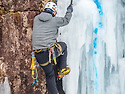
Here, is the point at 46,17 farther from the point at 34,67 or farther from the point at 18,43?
the point at 18,43

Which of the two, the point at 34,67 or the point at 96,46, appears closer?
the point at 34,67

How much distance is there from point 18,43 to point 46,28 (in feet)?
2.49

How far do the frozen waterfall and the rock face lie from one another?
0.45 metres

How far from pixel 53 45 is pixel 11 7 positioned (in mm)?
972

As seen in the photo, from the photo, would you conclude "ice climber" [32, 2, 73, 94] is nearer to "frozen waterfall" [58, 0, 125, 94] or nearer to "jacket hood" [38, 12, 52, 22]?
"jacket hood" [38, 12, 52, 22]

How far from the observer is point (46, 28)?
2.62m

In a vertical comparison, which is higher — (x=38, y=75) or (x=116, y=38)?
(x=116, y=38)

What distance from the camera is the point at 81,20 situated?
3076 mm

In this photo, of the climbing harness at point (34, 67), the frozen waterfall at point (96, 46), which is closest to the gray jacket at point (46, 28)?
the climbing harness at point (34, 67)

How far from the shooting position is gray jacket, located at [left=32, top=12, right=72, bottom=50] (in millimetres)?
2623

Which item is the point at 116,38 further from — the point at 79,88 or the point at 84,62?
the point at 79,88

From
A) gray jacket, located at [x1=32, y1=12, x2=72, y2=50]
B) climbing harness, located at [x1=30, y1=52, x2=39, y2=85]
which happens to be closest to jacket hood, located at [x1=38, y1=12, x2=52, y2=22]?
gray jacket, located at [x1=32, y1=12, x2=72, y2=50]

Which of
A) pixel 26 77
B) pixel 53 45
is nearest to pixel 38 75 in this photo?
pixel 26 77

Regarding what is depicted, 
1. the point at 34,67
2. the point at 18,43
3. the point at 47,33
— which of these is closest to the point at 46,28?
the point at 47,33
